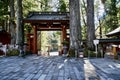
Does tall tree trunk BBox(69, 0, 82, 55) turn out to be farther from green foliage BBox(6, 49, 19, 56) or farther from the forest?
green foliage BBox(6, 49, 19, 56)

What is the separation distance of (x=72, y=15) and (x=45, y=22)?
12.6 ft

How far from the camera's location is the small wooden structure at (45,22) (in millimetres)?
19391

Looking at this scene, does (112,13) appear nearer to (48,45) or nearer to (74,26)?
(74,26)

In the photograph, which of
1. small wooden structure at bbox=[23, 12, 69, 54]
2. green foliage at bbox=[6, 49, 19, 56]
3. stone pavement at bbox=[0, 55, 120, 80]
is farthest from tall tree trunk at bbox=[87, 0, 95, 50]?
stone pavement at bbox=[0, 55, 120, 80]

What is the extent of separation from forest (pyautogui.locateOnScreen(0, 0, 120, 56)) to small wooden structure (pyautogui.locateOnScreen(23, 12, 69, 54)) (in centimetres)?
112

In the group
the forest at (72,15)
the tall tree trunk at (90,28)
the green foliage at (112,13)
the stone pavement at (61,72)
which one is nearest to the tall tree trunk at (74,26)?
the forest at (72,15)

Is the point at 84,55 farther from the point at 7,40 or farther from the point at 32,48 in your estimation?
the point at 7,40

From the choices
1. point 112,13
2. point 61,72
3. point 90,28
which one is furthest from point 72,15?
point 112,13

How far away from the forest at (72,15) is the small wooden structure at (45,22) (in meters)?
1.12

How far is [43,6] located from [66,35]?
13403 millimetres

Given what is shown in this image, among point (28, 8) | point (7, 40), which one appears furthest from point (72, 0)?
point (28, 8)

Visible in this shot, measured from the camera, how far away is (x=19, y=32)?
18.9 metres

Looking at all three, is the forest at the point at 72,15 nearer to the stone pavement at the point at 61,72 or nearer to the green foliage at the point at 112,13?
the green foliage at the point at 112,13

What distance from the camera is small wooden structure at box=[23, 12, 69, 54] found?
63.6 feet
